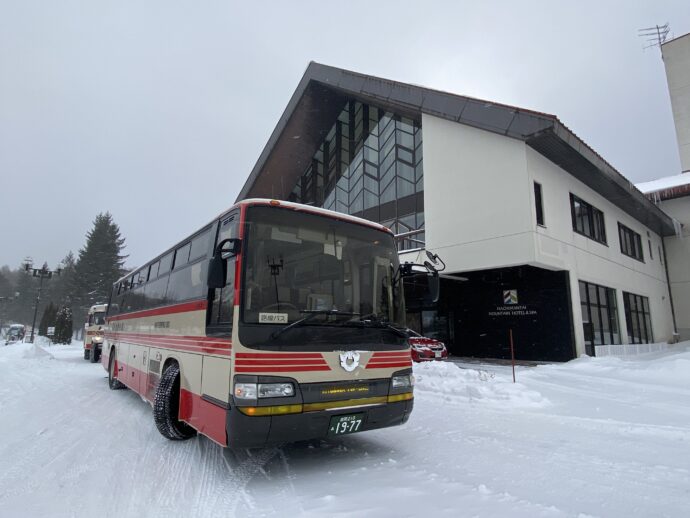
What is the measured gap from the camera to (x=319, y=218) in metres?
4.65

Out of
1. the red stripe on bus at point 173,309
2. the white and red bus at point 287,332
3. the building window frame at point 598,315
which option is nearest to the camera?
the white and red bus at point 287,332

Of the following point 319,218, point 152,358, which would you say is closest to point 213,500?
point 319,218

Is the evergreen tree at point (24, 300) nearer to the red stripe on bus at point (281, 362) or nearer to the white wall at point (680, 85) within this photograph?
the red stripe on bus at point (281, 362)

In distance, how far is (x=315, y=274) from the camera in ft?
14.0

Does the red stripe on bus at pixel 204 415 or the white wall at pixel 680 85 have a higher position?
the white wall at pixel 680 85

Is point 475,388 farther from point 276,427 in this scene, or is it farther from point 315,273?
point 276,427

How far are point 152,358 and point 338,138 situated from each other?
19007 mm

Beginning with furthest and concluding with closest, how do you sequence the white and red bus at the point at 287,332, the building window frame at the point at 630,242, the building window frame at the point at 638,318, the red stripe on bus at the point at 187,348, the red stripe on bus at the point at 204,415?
the building window frame at the point at 630,242 → the building window frame at the point at 638,318 → the red stripe on bus at the point at 187,348 → the red stripe on bus at the point at 204,415 → the white and red bus at the point at 287,332

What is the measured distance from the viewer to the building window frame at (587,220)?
1598 centimetres

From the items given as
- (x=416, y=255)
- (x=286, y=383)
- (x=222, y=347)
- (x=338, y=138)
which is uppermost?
(x=338, y=138)

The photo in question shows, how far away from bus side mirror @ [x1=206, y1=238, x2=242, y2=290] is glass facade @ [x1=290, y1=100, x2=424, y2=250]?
13.4 metres

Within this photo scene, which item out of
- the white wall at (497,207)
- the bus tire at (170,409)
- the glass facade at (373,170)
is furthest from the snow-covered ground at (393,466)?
the glass facade at (373,170)

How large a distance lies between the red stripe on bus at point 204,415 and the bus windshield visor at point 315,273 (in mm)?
1021

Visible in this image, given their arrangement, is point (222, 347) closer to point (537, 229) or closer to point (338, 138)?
point (537, 229)
